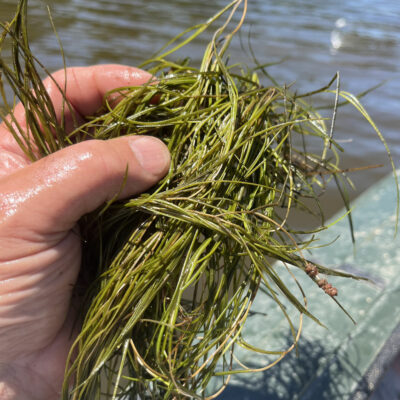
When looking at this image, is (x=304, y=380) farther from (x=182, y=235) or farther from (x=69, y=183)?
(x=69, y=183)

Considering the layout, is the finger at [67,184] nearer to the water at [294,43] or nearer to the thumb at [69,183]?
the thumb at [69,183]

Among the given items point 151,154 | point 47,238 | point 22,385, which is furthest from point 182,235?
point 22,385

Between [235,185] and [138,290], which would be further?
[235,185]

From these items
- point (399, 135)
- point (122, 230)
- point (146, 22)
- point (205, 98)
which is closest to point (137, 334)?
point (122, 230)

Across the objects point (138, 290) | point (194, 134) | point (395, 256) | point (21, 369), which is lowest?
point (395, 256)

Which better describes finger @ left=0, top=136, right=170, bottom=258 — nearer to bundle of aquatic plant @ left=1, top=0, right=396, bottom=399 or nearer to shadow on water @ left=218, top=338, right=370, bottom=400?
bundle of aquatic plant @ left=1, top=0, right=396, bottom=399

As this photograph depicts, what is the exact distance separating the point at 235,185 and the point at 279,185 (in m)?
0.26

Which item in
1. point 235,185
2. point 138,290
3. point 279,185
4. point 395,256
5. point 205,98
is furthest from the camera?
point 395,256

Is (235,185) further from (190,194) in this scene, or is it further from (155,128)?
(155,128)

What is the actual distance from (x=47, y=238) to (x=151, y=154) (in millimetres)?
346

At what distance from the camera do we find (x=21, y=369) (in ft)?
4.32

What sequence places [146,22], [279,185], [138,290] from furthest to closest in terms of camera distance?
[146,22] → [279,185] → [138,290]

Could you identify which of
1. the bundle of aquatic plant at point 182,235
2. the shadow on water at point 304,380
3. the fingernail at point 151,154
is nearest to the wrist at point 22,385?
the bundle of aquatic plant at point 182,235

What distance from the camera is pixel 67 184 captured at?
1055mm
